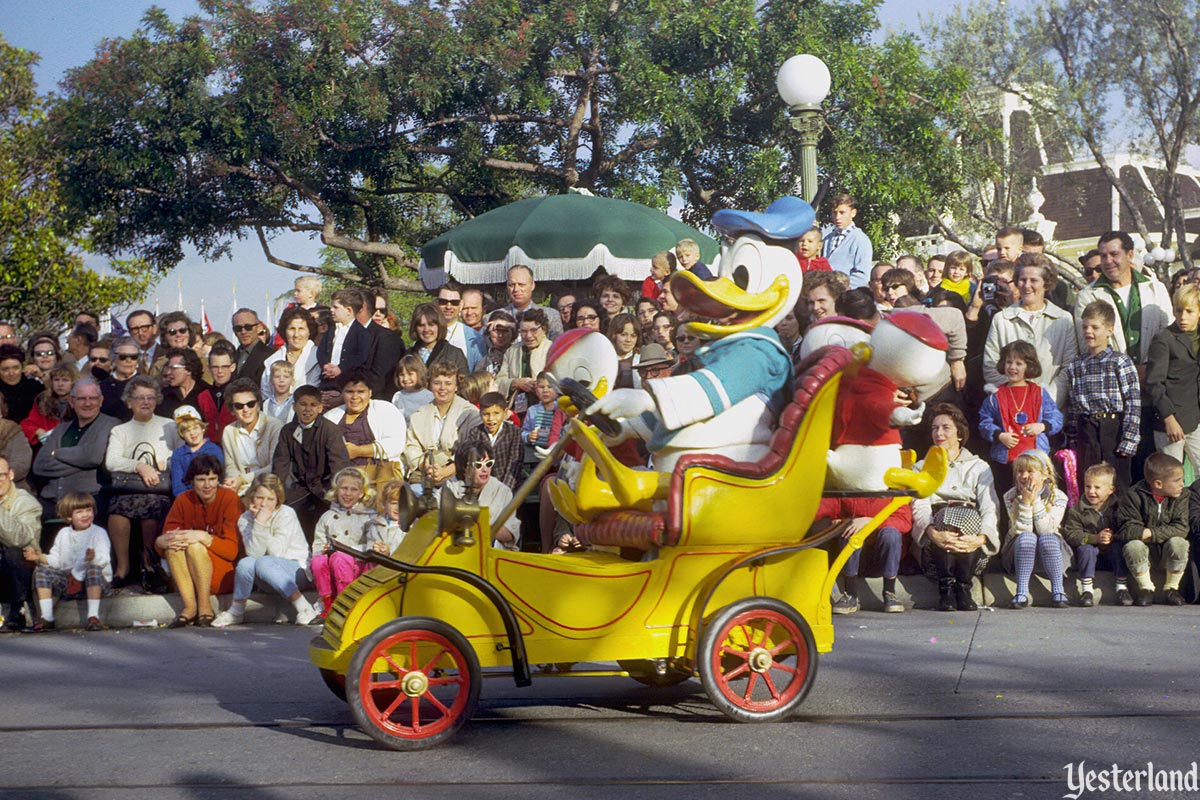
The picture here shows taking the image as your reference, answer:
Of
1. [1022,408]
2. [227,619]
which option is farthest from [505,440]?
[1022,408]

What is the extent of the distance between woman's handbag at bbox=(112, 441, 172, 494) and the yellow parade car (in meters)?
4.96

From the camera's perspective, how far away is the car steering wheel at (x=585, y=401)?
17.9 feet

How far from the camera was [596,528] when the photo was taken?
19.2 feet

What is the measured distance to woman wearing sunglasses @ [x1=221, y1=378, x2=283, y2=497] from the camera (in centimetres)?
1009

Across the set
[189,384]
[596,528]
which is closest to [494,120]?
[189,384]

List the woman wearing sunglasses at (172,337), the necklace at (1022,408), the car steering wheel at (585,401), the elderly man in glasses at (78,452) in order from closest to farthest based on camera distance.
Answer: the car steering wheel at (585,401) < the necklace at (1022,408) < the elderly man in glasses at (78,452) < the woman wearing sunglasses at (172,337)

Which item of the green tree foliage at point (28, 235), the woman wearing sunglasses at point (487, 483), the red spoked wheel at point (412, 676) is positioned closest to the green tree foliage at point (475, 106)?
the green tree foliage at point (28, 235)

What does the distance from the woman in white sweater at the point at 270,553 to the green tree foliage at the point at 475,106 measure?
14.6m

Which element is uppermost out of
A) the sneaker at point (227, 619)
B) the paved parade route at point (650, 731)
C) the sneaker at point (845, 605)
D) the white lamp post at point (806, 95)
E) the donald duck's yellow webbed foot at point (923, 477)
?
the white lamp post at point (806, 95)

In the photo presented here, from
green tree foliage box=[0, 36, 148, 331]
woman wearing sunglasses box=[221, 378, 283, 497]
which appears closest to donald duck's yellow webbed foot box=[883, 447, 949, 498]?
woman wearing sunglasses box=[221, 378, 283, 497]

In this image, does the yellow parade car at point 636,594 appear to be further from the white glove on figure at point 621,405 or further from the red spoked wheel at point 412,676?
the white glove on figure at point 621,405

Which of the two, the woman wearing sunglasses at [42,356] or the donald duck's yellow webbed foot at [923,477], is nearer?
the donald duck's yellow webbed foot at [923,477]

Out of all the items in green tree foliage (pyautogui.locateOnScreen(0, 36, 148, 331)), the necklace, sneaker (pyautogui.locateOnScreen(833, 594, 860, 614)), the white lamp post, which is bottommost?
sneaker (pyautogui.locateOnScreen(833, 594, 860, 614))

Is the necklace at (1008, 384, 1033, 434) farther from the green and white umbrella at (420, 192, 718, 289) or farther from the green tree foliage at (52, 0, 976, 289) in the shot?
the green tree foliage at (52, 0, 976, 289)
